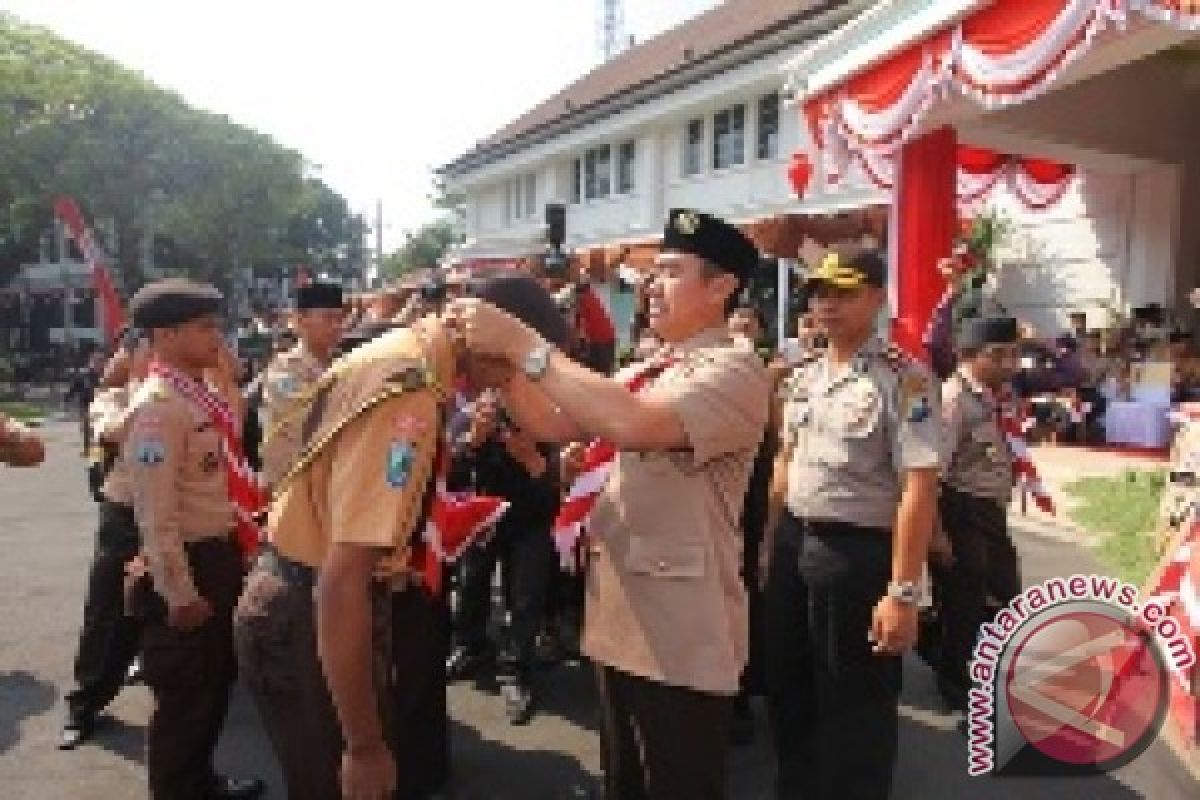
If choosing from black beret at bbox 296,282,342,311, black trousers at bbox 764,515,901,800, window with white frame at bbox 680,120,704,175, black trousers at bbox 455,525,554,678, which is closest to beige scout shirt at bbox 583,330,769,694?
black trousers at bbox 764,515,901,800

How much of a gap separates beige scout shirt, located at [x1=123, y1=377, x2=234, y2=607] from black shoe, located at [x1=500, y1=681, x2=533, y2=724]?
1.61 meters

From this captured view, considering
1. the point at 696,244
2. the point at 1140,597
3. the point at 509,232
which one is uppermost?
the point at 509,232

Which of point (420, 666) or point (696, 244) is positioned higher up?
point (696, 244)

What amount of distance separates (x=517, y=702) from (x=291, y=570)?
2.37m

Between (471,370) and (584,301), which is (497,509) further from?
(584,301)

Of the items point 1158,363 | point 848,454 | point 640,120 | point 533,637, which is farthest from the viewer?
point 640,120

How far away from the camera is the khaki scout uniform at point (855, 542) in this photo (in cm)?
296

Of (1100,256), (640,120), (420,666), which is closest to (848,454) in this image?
(420,666)

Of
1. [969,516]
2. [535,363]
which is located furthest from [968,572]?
[535,363]

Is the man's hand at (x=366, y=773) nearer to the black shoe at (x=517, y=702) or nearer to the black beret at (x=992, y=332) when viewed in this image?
the black shoe at (x=517, y=702)

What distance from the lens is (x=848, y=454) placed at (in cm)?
302

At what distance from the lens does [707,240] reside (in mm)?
2215

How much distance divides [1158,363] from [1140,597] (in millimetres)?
7210

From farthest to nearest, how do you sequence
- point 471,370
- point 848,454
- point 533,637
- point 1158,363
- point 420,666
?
point 1158,363
point 533,637
point 420,666
point 848,454
point 471,370
